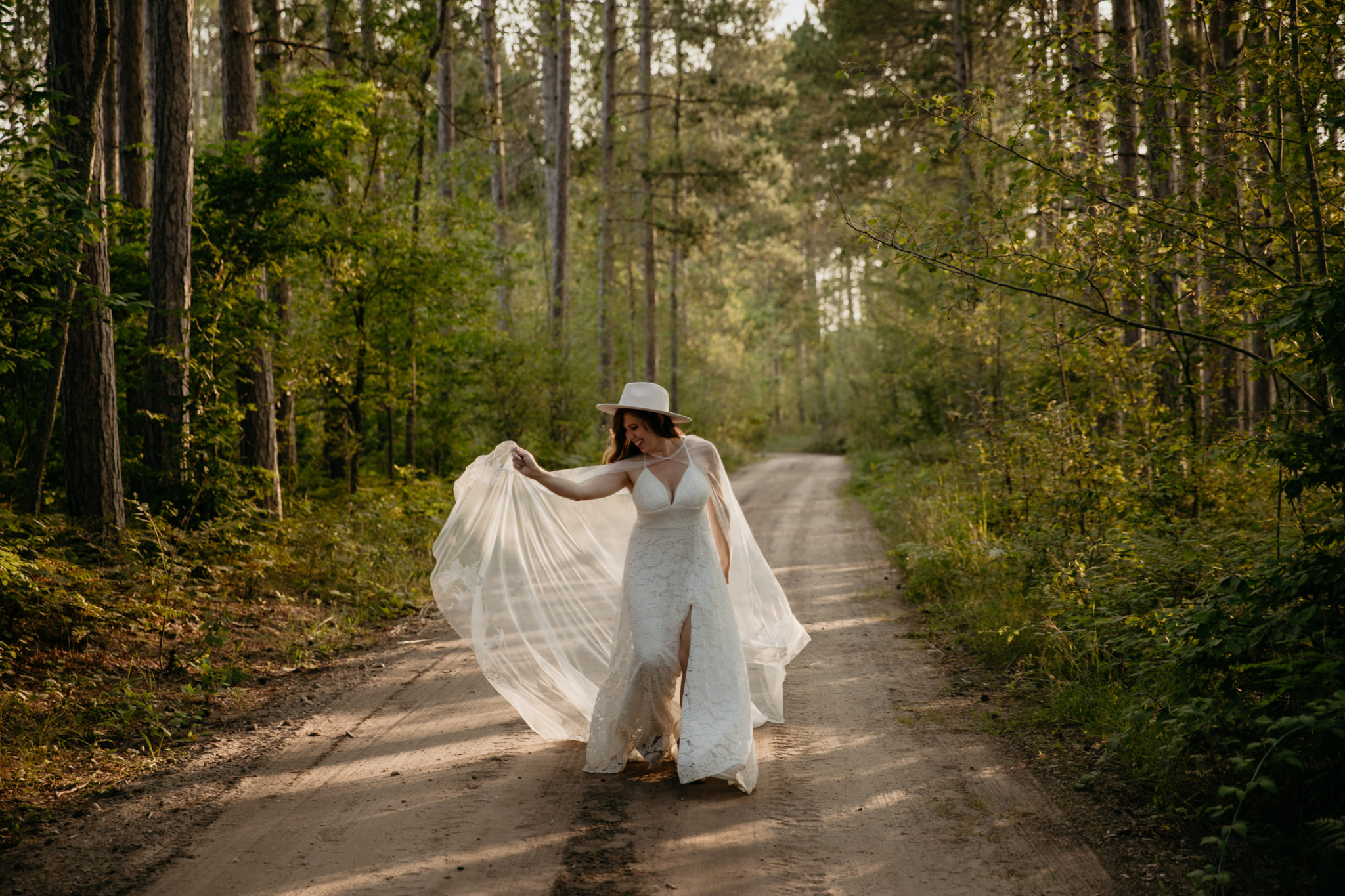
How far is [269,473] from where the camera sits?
380 inches

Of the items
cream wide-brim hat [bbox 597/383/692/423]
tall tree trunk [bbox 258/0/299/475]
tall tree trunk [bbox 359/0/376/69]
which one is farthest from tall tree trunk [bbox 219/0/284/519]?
cream wide-brim hat [bbox 597/383/692/423]

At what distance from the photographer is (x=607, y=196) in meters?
23.4

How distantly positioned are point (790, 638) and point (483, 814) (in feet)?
8.47

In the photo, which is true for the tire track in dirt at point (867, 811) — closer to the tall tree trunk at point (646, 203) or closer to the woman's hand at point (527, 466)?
the woman's hand at point (527, 466)

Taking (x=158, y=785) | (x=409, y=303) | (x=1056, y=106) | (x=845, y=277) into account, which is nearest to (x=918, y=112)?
(x=1056, y=106)

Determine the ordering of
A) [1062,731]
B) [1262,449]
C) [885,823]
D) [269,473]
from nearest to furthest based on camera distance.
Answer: [885,823] < [1262,449] < [1062,731] < [269,473]

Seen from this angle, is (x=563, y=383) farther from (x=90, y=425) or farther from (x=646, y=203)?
(x=90, y=425)

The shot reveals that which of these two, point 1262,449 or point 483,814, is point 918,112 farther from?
point 483,814

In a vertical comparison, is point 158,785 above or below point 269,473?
below

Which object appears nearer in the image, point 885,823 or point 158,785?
point 885,823

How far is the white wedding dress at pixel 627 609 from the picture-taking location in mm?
5035

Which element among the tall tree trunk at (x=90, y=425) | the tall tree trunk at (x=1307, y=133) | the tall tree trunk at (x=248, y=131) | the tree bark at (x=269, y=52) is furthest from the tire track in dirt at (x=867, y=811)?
the tree bark at (x=269, y=52)

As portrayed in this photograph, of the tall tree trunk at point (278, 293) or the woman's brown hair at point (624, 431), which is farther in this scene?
the tall tree trunk at point (278, 293)

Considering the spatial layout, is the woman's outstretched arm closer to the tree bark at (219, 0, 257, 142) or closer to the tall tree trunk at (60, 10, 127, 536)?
the tall tree trunk at (60, 10, 127, 536)
